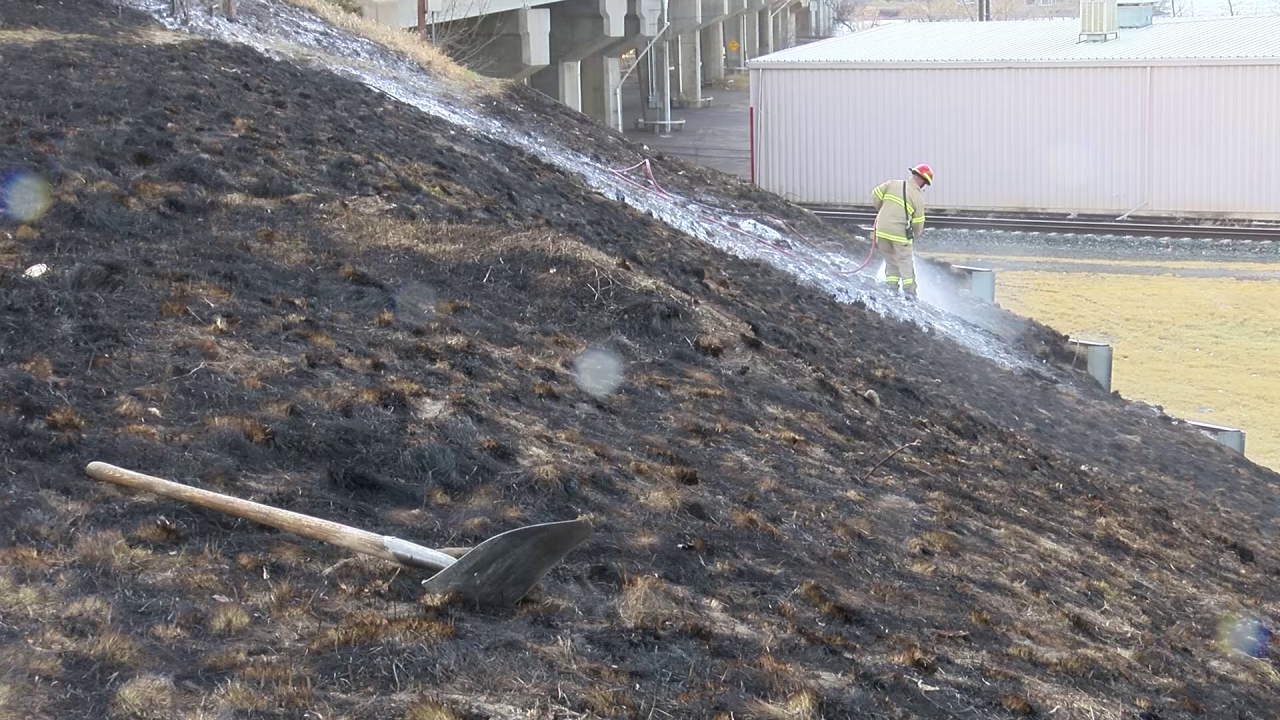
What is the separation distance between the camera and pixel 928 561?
6.48 metres

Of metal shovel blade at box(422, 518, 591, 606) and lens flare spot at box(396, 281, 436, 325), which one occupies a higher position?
lens flare spot at box(396, 281, 436, 325)

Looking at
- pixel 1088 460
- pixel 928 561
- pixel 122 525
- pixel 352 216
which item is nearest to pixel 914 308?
pixel 1088 460

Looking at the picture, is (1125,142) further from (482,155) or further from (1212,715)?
(1212,715)

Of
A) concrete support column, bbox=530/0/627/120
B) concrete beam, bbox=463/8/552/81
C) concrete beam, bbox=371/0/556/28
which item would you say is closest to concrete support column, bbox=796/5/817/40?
concrete support column, bbox=530/0/627/120

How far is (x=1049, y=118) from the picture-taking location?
86.9ft

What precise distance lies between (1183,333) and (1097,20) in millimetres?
12465

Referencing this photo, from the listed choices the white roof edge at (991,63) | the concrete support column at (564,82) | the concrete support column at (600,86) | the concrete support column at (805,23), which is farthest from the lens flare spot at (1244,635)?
the concrete support column at (805,23)

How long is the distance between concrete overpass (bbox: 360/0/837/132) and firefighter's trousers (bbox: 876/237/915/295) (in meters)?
11.3

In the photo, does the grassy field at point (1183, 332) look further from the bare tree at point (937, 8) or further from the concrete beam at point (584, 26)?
the bare tree at point (937, 8)

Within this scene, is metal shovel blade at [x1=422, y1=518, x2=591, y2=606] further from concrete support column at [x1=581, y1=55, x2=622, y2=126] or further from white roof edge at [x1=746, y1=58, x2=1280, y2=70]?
concrete support column at [x1=581, y1=55, x2=622, y2=126]

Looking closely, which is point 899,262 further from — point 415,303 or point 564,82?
point 564,82

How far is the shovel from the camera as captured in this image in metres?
4.66

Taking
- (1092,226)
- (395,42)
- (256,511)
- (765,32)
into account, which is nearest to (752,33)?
(765,32)

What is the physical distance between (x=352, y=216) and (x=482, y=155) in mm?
3761
